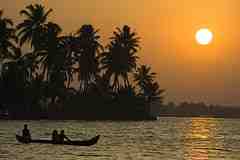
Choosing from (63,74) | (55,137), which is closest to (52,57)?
(63,74)

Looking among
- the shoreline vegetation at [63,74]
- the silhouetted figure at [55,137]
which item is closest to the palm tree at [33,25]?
the shoreline vegetation at [63,74]

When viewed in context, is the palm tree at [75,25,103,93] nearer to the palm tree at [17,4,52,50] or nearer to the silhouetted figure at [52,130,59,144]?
the palm tree at [17,4,52,50]

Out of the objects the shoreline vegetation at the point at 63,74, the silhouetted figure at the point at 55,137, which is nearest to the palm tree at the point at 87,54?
the shoreline vegetation at the point at 63,74

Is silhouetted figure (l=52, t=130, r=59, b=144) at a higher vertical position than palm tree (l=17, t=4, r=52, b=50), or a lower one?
lower

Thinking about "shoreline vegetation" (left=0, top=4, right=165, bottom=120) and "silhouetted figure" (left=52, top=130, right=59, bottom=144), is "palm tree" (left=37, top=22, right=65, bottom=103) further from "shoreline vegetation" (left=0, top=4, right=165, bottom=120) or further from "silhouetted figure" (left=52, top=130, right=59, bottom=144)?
"silhouetted figure" (left=52, top=130, right=59, bottom=144)

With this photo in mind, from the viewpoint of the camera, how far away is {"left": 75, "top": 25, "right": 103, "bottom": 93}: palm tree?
326 ft

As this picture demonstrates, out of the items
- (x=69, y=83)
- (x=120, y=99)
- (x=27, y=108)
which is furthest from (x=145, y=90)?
(x=27, y=108)

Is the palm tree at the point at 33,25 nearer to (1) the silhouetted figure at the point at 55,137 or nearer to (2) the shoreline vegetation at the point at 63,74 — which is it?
(2) the shoreline vegetation at the point at 63,74

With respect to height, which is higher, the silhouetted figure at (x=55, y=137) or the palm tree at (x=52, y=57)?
the palm tree at (x=52, y=57)

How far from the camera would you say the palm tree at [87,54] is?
9950cm

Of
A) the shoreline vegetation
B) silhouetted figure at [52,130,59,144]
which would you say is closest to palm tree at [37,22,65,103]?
the shoreline vegetation

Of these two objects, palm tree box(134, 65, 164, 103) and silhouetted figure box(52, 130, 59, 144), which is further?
palm tree box(134, 65, 164, 103)

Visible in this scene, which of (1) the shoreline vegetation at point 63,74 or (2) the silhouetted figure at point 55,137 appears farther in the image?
(1) the shoreline vegetation at point 63,74

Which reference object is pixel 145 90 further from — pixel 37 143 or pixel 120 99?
pixel 37 143
